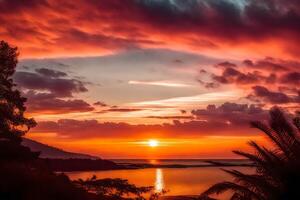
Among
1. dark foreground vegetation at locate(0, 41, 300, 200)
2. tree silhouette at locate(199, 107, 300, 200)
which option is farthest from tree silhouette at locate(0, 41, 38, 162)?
tree silhouette at locate(199, 107, 300, 200)

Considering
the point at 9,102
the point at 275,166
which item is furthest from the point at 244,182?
the point at 9,102

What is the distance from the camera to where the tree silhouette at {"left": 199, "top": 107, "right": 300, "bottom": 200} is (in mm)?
16984

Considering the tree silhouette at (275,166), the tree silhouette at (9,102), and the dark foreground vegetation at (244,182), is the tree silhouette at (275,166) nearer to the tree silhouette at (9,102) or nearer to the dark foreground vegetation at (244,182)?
the dark foreground vegetation at (244,182)

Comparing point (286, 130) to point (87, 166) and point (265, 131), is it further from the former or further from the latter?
point (87, 166)

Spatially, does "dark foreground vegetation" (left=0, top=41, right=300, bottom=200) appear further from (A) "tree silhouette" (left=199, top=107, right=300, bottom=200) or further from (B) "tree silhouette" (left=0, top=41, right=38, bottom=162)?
(B) "tree silhouette" (left=0, top=41, right=38, bottom=162)

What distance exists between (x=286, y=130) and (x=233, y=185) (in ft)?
8.79

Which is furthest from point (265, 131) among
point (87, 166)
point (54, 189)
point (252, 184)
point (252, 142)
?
point (87, 166)

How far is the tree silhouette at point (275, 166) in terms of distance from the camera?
17.0 metres

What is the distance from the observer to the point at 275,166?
57.5 ft

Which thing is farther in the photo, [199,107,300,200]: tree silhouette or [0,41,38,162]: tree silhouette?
[0,41,38,162]: tree silhouette

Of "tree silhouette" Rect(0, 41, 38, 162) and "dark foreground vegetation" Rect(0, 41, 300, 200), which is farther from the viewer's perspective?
"tree silhouette" Rect(0, 41, 38, 162)

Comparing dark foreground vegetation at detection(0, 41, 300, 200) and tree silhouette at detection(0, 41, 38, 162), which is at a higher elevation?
tree silhouette at detection(0, 41, 38, 162)

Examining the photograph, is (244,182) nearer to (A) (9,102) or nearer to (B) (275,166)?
(B) (275,166)

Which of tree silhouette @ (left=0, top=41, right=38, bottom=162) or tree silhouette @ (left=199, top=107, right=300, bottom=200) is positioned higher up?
tree silhouette @ (left=0, top=41, right=38, bottom=162)
